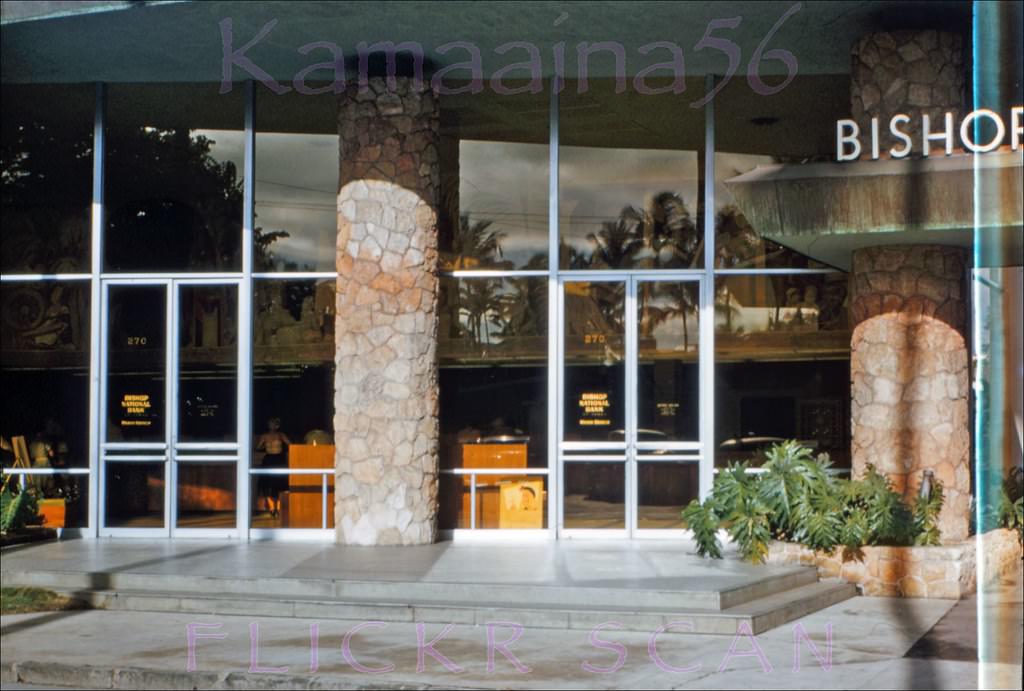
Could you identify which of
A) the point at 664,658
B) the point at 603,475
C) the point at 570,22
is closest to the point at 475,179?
the point at 570,22

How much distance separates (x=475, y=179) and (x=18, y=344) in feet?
20.9

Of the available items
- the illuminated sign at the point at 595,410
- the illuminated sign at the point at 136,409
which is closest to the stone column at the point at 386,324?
the illuminated sign at the point at 595,410

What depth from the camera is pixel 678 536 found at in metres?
16.7

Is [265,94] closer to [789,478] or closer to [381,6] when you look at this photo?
[381,6]

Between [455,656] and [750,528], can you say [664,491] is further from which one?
[455,656]

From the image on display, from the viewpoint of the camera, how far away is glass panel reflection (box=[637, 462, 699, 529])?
54.9 feet

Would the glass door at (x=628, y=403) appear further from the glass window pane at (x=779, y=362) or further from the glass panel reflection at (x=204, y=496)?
the glass panel reflection at (x=204, y=496)

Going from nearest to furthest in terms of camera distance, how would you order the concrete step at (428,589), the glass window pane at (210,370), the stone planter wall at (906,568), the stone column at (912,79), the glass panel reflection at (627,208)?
the concrete step at (428,589) < the stone planter wall at (906,568) < the stone column at (912,79) < the glass panel reflection at (627,208) < the glass window pane at (210,370)

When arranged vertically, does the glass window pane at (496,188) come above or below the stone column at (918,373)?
above

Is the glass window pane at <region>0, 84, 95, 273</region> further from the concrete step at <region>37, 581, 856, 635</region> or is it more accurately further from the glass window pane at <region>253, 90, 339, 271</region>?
the concrete step at <region>37, 581, 856, 635</region>

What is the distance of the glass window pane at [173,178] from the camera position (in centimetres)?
1723

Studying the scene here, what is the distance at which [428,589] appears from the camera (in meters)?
12.6

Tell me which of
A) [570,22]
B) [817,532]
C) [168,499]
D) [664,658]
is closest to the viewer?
[664,658]

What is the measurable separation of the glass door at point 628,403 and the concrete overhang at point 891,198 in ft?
10.8
